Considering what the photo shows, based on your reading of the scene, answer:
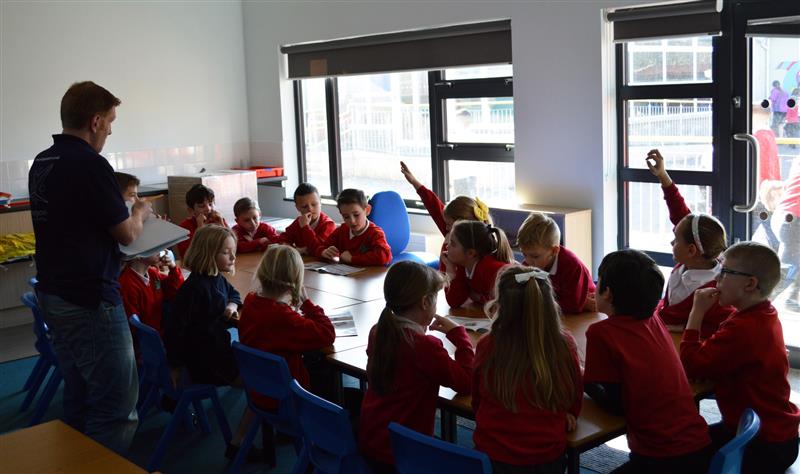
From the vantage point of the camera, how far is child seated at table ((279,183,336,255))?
18.1ft

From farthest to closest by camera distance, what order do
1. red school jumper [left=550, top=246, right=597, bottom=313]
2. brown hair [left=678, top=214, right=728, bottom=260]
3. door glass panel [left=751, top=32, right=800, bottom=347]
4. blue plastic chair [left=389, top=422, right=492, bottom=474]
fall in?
door glass panel [left=751, top=32, right=800, bottom=347] < red school jumper [left=550, top=246, right=597, bottom=313] < brown hair [left=678, top=214, right=728, bottom=260] < blue plastic chair [left=389, top=422, right=492, bottom=474]

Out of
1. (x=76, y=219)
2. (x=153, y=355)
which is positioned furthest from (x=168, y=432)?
(x=76, y=219)

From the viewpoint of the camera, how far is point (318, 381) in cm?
392

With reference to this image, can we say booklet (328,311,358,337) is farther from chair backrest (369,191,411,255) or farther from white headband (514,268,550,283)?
chair backrest (369,191,411,255)

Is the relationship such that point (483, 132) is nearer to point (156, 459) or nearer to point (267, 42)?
point (267, 42)

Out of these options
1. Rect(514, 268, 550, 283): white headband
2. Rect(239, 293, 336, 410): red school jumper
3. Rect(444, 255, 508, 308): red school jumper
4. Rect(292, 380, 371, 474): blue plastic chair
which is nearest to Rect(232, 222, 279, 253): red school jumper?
Rect(444, 255, 508, 308): red school jumper

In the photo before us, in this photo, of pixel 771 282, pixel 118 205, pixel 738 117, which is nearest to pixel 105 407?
pixel 118 205

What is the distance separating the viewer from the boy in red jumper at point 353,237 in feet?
16.9

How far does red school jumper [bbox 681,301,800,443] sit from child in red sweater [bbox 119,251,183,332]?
2546 millimetres

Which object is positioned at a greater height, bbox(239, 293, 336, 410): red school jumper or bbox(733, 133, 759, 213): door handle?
bbox(733, 133, 759, 213): door handle

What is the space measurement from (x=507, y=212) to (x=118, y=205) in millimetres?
3441

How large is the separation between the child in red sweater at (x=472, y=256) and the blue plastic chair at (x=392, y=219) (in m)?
1.95

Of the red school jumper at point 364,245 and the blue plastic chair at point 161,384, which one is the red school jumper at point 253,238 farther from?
the blue plastic chair at point 161,384

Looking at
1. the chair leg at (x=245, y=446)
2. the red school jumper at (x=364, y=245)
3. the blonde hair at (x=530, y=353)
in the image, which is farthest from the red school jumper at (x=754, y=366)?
the red school jumper at (x=364, y=245)
